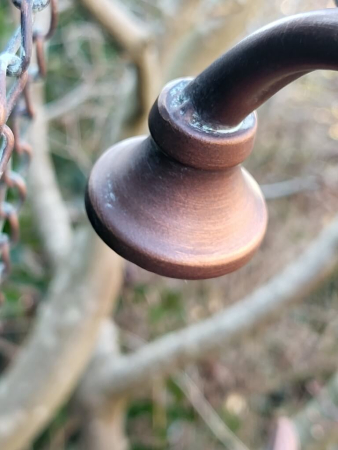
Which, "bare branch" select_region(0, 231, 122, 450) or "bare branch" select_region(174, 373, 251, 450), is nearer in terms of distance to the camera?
"bare branch" select_region(0, 231, 122, 450)

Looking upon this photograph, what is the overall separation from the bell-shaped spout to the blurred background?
2.69 ft

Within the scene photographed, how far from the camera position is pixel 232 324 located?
1.18 metres

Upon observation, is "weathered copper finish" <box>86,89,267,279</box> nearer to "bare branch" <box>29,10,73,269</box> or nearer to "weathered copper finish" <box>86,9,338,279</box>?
"weathered copper finish" <box>86,9,338,279</box>

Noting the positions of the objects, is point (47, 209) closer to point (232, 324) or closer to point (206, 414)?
point (232, 324)

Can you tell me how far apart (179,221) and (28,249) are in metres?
1.60

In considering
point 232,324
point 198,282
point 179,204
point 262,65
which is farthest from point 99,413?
point 262,65

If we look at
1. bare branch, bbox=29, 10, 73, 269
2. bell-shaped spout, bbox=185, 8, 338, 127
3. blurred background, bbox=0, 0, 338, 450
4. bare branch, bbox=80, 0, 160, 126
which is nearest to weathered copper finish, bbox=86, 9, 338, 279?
bell-shaped spout, bbox=185, 8, 338, 127

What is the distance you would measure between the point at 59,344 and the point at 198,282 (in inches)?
39.4

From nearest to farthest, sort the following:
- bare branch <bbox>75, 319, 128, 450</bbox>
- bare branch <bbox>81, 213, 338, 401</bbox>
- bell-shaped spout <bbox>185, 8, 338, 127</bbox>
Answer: bell-shaped spout <bbox>185, 8, 338, 127</bbox> < bare branch <bbox>81, 213, 338, 401</bbox> < bare branch <bbox>75, 319, 128, 450</bbox>

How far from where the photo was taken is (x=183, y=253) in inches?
12.2

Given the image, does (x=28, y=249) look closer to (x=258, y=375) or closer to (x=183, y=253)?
(x=258, y=375)

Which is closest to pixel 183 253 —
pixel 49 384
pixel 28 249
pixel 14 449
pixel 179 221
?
pixel 179 221

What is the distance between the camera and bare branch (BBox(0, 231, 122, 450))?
117 cm

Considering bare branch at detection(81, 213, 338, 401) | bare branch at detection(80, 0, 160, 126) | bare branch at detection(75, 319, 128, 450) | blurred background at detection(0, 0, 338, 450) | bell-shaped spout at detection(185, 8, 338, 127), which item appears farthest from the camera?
bare branch at detection(75, 319, 128, 450)
